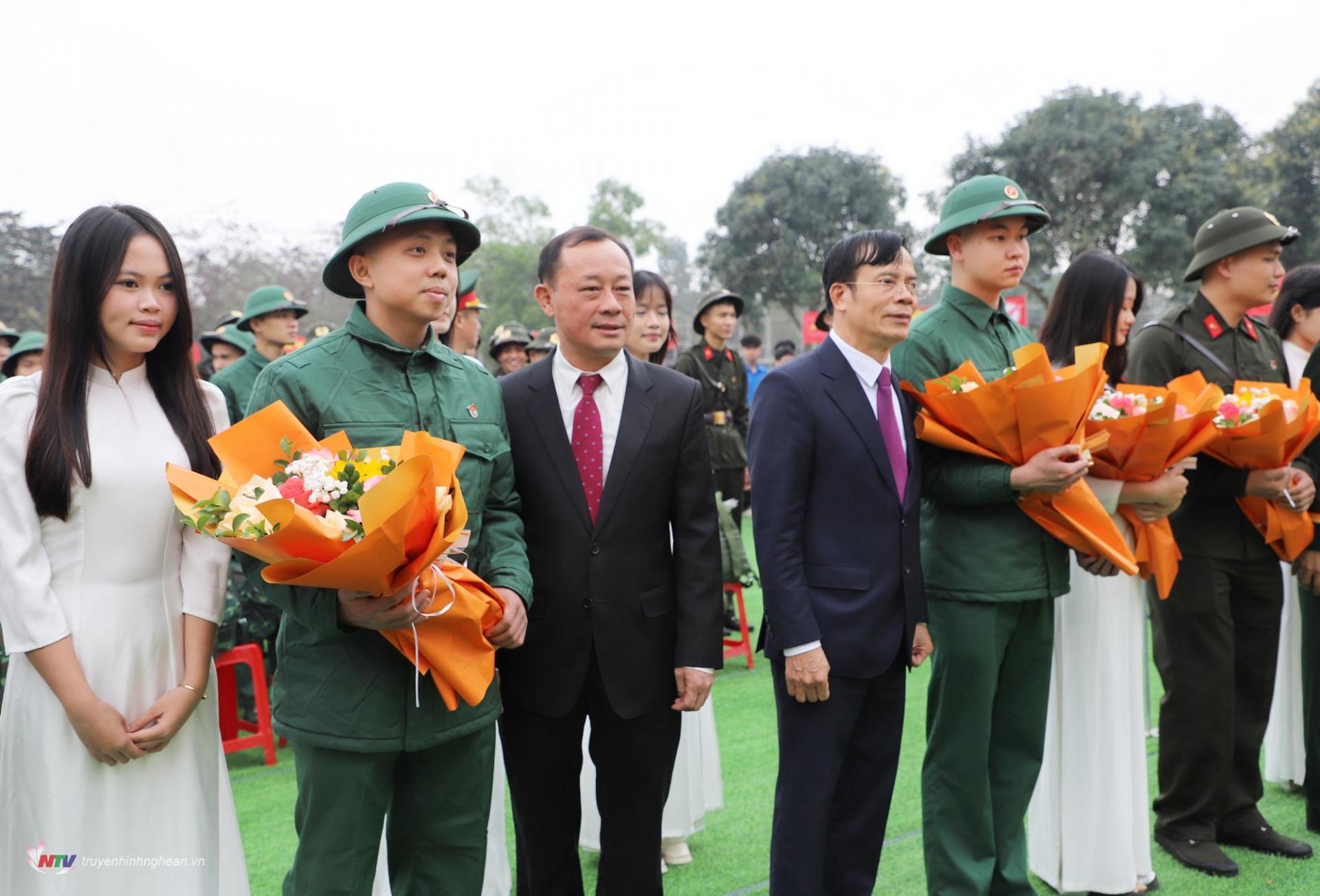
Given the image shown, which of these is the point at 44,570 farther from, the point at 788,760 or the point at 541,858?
the point at 788,760

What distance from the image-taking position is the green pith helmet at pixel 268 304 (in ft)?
20.5

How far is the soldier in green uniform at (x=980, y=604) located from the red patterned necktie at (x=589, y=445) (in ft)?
3.54

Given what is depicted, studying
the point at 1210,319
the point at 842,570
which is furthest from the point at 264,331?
the point at 1210,319

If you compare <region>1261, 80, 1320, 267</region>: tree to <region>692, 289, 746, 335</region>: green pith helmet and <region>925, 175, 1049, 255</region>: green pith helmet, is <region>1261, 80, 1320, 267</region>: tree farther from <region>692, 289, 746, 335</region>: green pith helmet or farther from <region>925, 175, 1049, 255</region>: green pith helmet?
<region>925, 175, 1049, 255</region>: green pith helmet

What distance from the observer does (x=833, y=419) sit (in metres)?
3.06

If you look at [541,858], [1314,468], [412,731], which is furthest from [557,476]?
[1314,468]

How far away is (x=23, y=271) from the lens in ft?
62.0

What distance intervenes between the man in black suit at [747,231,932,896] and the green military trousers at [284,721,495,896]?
0.89 meters

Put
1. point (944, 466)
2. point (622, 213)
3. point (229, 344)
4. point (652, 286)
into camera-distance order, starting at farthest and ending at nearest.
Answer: point (622, 213)
point (229, 344)
point (652, 286)
point (944, 466)

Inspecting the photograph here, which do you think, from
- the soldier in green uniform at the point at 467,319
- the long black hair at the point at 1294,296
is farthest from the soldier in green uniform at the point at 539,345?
the long black hair at the point at 1294,296

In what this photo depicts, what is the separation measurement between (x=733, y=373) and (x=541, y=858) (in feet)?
24.7

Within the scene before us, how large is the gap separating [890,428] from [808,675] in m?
0.75

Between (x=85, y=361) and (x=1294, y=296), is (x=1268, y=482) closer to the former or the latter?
(x=1294, y=296)

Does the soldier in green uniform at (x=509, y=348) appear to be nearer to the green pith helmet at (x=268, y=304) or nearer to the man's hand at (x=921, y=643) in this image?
the green pith helmet at (x=268, y=304)
